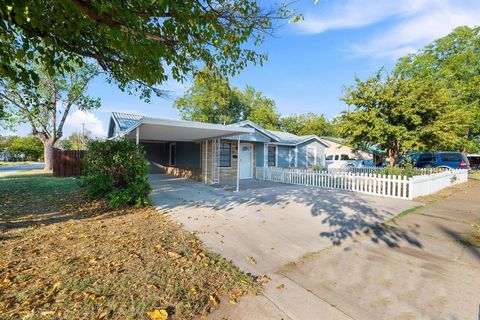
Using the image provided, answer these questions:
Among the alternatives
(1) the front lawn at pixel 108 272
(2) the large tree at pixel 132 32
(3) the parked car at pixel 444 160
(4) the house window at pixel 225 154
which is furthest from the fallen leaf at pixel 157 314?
(3) the parked car at pixel 444 160

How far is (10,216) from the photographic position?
17.9ft

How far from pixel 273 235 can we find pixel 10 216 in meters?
6.34

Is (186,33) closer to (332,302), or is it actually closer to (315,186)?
(332,302)

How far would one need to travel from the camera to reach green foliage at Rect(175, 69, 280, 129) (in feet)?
99.7

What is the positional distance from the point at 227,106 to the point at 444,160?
24.3 metres

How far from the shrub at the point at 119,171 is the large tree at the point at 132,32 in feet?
8.15

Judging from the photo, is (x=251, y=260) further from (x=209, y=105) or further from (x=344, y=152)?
(x=209, y=105)

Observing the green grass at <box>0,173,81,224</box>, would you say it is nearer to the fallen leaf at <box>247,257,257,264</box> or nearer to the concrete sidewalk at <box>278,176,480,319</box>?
the fallen leaf at <box>247,257,257,264</box>

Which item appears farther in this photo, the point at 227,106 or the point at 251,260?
the point at 227,106

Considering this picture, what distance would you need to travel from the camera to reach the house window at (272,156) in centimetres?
1567

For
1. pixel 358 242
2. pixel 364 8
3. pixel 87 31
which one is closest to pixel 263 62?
pixel 364 8

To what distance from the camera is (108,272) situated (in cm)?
291

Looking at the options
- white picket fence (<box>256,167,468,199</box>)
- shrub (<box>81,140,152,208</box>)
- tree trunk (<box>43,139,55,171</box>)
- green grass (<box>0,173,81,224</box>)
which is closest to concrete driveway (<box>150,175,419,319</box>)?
white picket fence (<box>256,167,468,199</box>)

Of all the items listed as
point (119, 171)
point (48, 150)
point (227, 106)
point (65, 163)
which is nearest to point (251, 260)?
point (119, 171)
